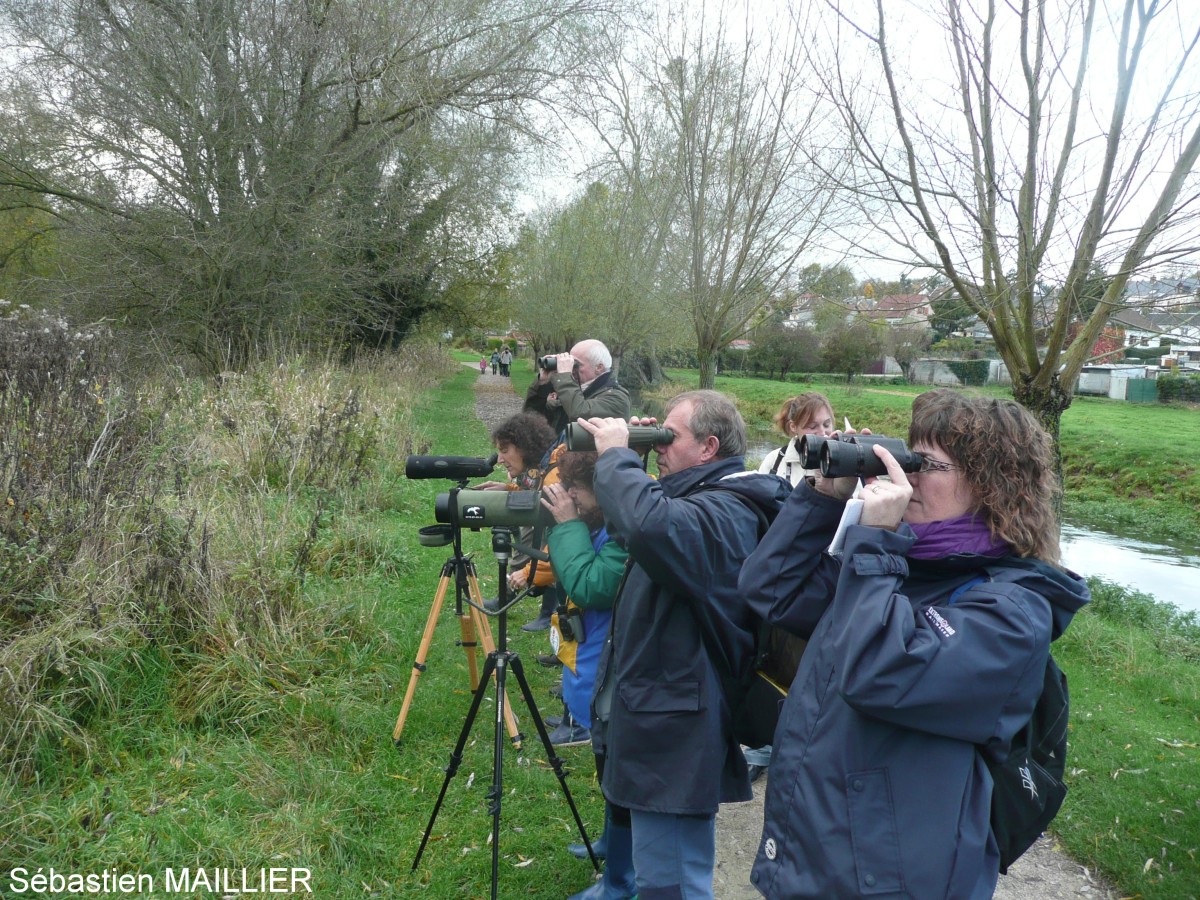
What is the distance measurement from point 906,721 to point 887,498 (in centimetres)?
44

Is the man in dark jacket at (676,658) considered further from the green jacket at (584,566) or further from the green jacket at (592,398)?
the green jacket at (592,398)

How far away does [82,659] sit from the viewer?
3.75 metres

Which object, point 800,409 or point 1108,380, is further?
point 1108,380

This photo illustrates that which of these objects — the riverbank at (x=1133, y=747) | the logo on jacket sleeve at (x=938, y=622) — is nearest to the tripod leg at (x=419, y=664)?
the logo on jacket sleeve at (x=938, y=622)

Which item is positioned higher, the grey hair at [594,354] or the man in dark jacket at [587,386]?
the grey hair at [594,354]

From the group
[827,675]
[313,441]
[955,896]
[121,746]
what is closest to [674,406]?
[827,675]

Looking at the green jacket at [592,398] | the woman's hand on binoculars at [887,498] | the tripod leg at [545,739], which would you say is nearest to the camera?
the woman's hand on binoculars at [887,498]

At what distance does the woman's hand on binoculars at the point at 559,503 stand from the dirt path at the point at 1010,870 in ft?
3.92

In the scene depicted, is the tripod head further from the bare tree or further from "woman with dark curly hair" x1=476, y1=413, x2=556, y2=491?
the bare tree

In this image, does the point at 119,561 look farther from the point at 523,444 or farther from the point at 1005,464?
the point at 1005,464

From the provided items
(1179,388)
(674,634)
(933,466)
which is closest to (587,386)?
(674,634)

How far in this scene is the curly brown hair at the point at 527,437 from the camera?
4.44 meters

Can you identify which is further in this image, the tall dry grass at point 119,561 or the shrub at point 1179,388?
the shrub at point 1179,388

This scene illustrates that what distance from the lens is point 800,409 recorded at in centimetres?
470
